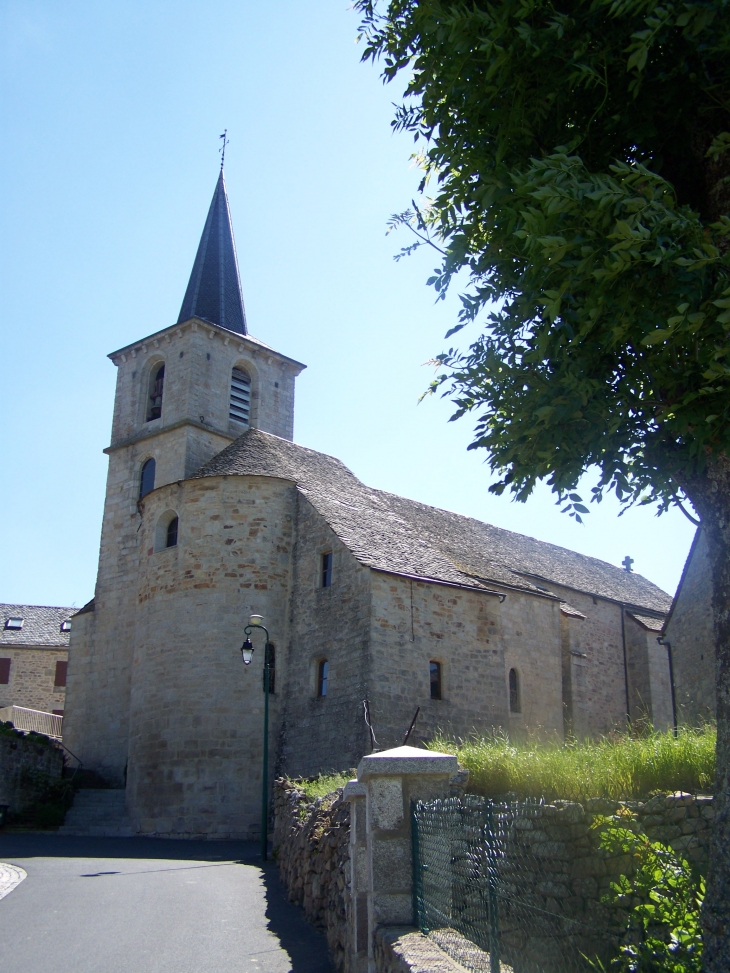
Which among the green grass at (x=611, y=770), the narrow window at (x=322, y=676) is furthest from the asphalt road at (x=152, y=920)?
the narrow window at (x=322, y=676)

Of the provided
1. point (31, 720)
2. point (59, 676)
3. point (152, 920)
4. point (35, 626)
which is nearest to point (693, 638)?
point (152, 920)

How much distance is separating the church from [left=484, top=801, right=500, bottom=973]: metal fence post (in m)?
12.7

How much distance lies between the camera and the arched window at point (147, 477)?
27062mm

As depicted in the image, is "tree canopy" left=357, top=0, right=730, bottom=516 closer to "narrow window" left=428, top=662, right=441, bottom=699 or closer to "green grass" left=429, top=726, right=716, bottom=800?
"green grass" left=429, top=726, right=716, bottom=800

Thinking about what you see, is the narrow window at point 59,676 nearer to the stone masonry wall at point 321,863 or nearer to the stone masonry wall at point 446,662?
the stone masonry wall at point 446,662

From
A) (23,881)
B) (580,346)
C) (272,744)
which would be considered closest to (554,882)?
(580,346)

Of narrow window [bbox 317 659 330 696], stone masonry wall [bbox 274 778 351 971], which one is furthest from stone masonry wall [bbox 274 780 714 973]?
narrow window [bbox 317 659 330 696]

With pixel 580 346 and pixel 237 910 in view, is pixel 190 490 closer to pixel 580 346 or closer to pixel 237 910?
pixel 237 910

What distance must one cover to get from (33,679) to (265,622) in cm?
2460

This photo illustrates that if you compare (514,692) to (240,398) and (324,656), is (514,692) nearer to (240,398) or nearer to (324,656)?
(324,656)

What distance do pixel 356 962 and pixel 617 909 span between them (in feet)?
6.97

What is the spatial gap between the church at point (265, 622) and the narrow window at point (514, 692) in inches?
1.5

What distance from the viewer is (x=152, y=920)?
9.69m

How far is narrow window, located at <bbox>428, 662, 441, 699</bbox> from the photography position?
2055cm
